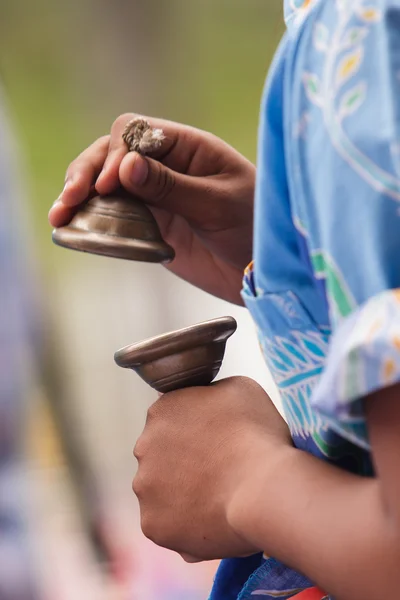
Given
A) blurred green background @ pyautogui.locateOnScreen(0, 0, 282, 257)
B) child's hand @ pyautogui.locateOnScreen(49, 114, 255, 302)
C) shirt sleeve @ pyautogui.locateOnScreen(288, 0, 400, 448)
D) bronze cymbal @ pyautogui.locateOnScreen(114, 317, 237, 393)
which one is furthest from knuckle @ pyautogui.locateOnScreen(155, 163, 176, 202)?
blurred green background @ pyautogui.locateOnScreen(0, 0, 282, 257)

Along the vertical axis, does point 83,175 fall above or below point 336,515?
above

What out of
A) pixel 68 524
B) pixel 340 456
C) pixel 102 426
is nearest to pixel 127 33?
pixel 102 426

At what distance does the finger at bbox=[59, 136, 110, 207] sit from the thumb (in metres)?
0.05

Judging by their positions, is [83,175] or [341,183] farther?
[83,175]

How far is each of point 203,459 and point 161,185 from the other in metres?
0.25

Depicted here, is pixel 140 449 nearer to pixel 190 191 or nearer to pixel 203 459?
pixel 203 459

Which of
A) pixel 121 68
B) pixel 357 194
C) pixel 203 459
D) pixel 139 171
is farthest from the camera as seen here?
pixel 121 68

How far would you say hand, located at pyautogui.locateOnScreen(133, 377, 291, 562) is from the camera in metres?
0.46

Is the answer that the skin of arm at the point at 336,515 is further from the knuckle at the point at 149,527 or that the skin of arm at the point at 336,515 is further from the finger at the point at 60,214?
the finger at the point at 60,214

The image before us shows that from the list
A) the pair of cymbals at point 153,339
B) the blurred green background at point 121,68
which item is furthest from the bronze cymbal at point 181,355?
the blurred green background at point 121,68

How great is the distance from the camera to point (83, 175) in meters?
0.64

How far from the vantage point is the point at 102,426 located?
2.45 meters

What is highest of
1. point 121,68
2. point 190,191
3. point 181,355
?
point 121,68

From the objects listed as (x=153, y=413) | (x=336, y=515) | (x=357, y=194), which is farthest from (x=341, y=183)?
(x=153, y=413)
